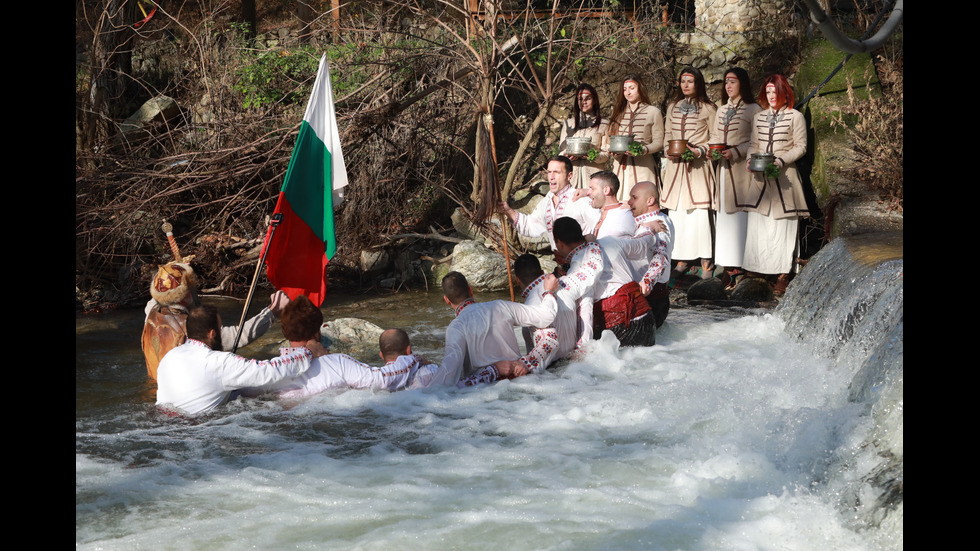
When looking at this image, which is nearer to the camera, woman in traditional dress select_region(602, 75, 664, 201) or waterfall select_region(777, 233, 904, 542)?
waterfall select_region(777, 233, 904, 542)

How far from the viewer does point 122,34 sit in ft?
41.7

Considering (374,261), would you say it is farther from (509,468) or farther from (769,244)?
(509,468)

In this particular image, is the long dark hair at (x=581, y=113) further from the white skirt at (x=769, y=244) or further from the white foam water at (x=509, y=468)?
the white foam water at (x=509, y=468)

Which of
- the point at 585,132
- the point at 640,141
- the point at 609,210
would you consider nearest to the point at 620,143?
the point at 640,141

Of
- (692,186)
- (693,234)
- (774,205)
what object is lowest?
(693,234)

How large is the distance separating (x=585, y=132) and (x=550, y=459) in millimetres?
6104

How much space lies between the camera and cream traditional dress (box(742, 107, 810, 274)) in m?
9.72

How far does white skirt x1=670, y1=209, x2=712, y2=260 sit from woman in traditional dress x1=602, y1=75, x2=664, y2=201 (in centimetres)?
58

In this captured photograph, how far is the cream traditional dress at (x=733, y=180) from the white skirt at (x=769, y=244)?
0.09 meters

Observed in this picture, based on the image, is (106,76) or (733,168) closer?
(733,168)

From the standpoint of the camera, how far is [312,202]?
6.68 m

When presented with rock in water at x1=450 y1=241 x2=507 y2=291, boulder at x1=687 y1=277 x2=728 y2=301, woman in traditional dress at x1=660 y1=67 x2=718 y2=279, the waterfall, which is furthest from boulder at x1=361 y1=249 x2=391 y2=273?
the waterfall

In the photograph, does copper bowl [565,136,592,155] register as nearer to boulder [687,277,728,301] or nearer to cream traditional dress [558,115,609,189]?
cream traditional dress [558,115,609,189]

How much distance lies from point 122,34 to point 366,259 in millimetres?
4973
